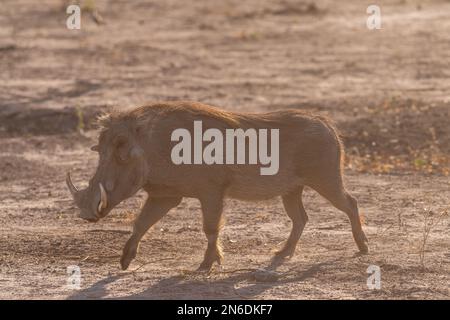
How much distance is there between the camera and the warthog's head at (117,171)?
7.18 m

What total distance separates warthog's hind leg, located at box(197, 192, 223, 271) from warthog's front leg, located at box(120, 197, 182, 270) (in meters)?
0.29

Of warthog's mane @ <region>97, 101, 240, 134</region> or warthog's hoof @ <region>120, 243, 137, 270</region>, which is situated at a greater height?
warthog's mane @ <region>97, 101, 240, 134</region>

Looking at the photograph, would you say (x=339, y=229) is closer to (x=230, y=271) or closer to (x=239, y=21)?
(x=230, y=271)

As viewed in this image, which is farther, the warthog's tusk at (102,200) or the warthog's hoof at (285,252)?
the warthog's hoof at (285,252)

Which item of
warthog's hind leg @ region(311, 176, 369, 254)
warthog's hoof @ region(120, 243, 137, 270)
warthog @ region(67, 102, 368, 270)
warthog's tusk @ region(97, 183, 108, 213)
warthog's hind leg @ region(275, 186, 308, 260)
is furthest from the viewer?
warthog's hind leg @ region(275, 186, 308, 260)

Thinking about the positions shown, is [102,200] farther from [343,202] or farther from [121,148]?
[343,202]

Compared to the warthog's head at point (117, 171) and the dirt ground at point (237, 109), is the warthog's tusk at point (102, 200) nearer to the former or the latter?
the warthog's head at point (117, 171)

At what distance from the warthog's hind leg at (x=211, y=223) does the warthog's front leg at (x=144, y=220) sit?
289mm

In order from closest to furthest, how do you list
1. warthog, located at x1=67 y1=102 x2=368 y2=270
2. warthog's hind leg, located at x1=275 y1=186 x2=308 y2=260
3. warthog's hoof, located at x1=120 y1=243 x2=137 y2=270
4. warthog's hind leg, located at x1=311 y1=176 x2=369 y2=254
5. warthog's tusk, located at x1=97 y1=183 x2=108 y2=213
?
warthog's tusk, located at x1=97 y1=183 x2=108 y2=213
warthog, located at x1=67 y1=102 x2=368 y2=270
warthog's hoof, located at x1=120 y1=243 x2=137 y2=270
warthog's hind leg, located at x1=311 y1=176 x2=369 y2=254
warthog's hind leg, located at x1=275 y1=186 x2=308 y2=260

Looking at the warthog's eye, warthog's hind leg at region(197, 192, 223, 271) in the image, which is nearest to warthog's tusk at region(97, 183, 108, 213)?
the warthog's eye

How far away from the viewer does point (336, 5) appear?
61.9 ft

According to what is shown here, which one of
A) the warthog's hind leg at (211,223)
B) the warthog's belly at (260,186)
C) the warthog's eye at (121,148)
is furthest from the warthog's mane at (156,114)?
the warthog's hind leg at (211,223)

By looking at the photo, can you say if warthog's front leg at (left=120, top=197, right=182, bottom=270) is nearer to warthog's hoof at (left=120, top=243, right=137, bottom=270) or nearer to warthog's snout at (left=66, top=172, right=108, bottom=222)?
warthog's hoof at (left=120, top=243, right=137, bottom=270)

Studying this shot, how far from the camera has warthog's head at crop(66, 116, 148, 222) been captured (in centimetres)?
718
